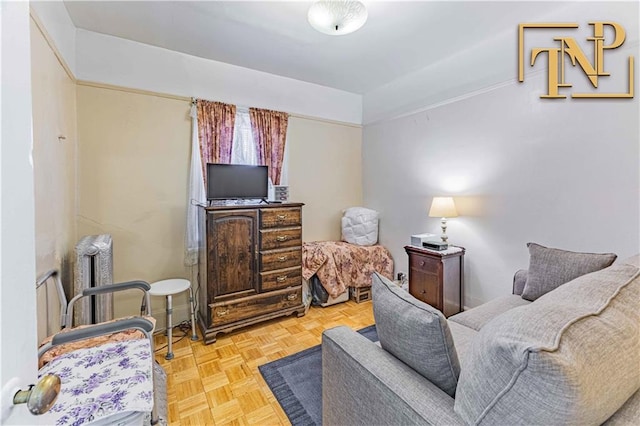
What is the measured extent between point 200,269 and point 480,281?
9.21ft

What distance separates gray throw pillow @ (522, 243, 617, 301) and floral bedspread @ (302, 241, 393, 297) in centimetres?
159

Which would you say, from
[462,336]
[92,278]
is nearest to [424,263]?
[462,336]

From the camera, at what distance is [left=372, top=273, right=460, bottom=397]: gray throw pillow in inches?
36.5

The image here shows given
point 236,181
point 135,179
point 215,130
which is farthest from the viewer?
point 215,130

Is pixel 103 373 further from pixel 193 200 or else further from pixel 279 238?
pixel 193 200

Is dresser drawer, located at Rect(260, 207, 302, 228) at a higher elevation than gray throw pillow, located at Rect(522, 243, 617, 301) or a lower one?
higher

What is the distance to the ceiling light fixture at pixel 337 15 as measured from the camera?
186 centimetres

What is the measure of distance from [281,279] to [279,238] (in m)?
0.42

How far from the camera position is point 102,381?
48.7 inches

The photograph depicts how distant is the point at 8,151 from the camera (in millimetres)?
495

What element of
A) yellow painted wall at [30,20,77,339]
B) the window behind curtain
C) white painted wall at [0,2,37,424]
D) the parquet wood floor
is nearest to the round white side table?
the parquet wood floor

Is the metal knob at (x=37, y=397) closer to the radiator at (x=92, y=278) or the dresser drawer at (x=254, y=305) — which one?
the radiator at (x=92, y=278)

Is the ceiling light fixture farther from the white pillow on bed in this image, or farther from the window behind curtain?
the white pillow on bed
